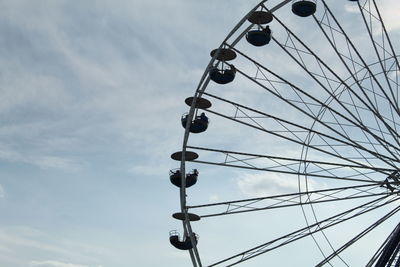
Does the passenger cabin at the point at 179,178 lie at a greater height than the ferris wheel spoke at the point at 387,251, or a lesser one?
greater

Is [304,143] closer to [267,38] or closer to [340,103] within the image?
[340,103]

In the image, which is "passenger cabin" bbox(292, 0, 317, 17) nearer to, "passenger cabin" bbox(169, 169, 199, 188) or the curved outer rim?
the curved outer rim

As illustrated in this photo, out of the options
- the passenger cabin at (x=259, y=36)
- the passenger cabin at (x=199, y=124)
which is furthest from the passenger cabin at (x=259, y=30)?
the passenger cabin at (x=199, y=124)

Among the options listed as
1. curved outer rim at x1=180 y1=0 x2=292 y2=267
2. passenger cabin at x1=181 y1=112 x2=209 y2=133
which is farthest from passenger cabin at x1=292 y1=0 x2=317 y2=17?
passenger cabin at x1=181 y1=112 x2=209 y2=133

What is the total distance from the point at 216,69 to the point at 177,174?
452 cm

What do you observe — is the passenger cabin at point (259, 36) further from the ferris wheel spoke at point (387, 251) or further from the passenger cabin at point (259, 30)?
the ferris wheel spoke at point (387, 251)

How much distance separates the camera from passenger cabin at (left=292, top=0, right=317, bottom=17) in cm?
2250

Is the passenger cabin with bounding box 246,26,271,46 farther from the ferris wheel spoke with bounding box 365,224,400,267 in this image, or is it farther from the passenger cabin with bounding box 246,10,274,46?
the ferris wheel spoke with bounding box 365,224,400,267

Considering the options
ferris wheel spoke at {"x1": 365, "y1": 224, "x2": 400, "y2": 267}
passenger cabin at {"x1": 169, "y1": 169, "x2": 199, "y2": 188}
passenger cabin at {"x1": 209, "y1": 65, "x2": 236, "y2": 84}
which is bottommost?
ferris wheel spoke at {"x1": 365, "y1": 224, "x2": 400, "y2": 267}

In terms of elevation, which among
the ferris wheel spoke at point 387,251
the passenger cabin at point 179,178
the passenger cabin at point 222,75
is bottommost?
the ferris wheel spoke at point 387,251

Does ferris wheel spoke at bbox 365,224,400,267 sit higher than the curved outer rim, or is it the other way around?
the curved outer rim

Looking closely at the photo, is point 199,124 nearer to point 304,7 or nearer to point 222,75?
point 222,75

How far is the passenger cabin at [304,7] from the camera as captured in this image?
22.5 m

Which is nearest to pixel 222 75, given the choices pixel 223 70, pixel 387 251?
pixel 223 70
